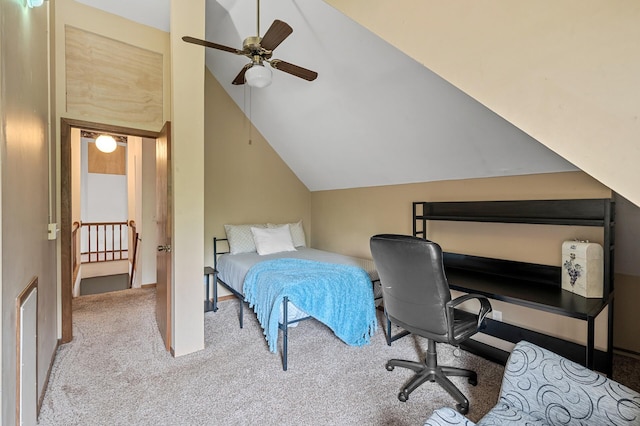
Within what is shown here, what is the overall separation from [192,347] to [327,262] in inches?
59.2

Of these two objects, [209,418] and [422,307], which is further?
[422,307]

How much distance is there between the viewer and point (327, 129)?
133 inches

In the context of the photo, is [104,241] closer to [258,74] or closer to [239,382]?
[239,382]

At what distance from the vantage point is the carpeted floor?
178 cm

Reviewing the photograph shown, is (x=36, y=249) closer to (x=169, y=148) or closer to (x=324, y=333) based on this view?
(x=169, y=148)

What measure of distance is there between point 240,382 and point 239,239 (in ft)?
6.58

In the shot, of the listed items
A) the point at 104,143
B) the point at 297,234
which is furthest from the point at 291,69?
the point at 104,143

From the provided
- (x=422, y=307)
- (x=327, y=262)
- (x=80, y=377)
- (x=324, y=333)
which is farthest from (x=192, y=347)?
(x=422, y=307)

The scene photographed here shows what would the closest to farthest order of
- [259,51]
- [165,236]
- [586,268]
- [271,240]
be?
[586,268], [259,51], [165,236], [271,240]

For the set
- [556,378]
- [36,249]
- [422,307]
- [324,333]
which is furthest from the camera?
[324,333]

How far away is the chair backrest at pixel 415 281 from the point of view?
177cm

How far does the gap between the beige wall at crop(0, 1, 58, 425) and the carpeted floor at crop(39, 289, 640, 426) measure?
0.34 meters

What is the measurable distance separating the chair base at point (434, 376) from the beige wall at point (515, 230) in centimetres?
68

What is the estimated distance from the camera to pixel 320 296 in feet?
8.16
